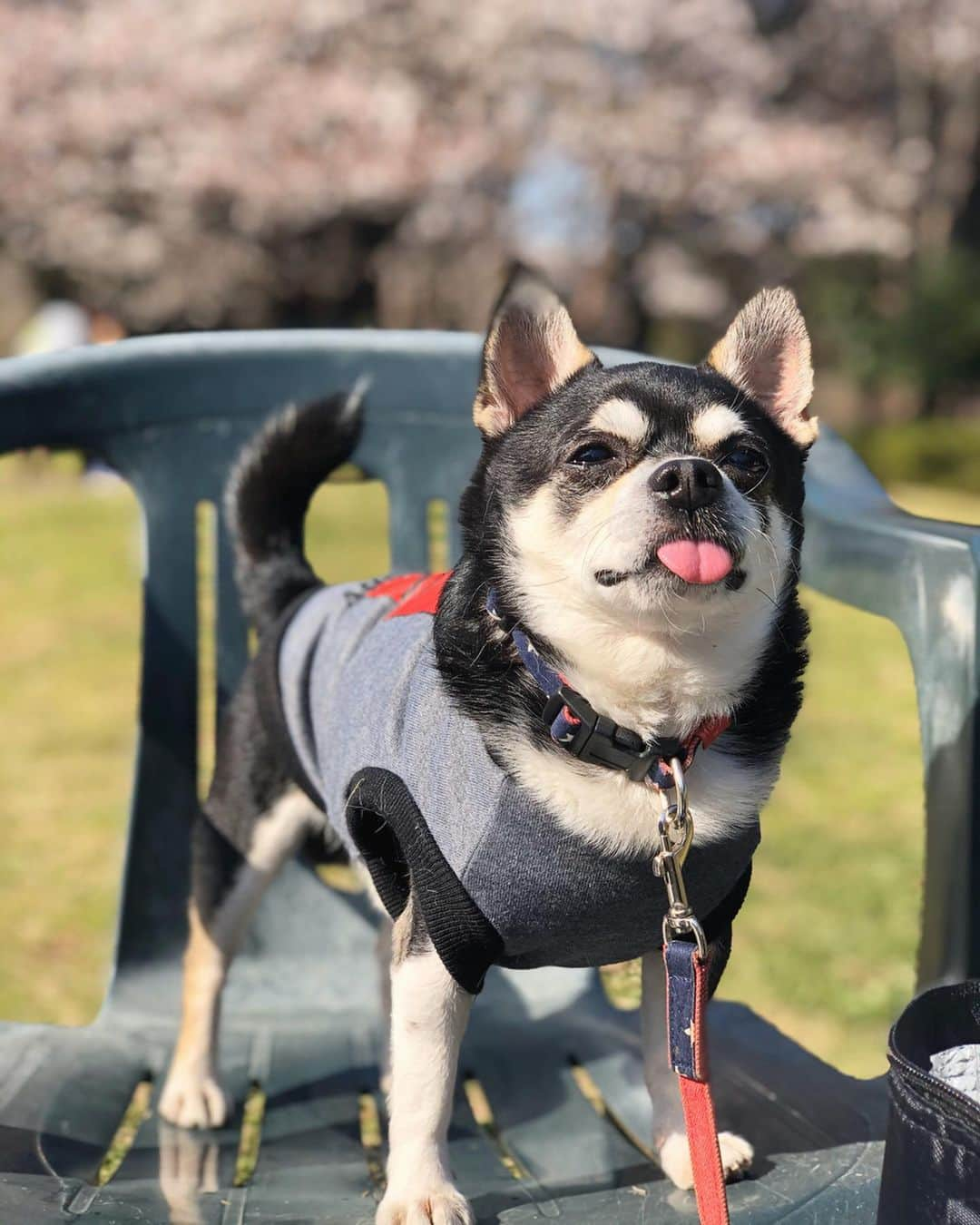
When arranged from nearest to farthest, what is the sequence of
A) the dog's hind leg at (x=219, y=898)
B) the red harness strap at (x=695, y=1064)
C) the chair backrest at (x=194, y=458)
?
the red harness strap at (x=695, y=1064), the dog's hind leg at (x=219, y=898), the chair backrest at (x=194, y=458)

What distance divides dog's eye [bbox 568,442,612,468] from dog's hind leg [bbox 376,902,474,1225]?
0.53m

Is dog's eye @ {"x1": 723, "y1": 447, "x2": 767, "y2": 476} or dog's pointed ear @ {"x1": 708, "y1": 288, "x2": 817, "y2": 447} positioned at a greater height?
dog's pointed ear @ {"x1": 708, "y1": 288, "x2": 817, "y2": 447}

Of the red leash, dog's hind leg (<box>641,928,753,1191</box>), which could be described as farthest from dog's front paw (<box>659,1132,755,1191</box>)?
the red leash

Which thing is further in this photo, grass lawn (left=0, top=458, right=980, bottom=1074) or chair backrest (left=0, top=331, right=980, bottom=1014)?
grass lawn (left=0, top=458, right=980, bottom=1074)

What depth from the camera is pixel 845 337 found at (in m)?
12.9

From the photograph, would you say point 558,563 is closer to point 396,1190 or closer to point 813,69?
point 396,1190

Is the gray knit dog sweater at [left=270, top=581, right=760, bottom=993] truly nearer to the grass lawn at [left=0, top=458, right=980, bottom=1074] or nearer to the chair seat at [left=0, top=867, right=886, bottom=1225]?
the chair seat at [left=0, top=867, right=886, bottom=1225]

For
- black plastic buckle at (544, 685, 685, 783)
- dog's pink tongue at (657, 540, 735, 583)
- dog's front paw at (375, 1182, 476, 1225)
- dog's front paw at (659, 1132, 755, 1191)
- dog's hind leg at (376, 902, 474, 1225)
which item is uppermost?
dog's pink tongue at (657, 540, 735, 583)

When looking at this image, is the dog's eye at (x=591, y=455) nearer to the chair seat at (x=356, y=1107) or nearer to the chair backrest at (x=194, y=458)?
the chair backrest at (x=194, y=458)

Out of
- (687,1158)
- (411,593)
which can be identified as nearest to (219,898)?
(411,593)

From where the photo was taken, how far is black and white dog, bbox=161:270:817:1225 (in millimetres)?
1417

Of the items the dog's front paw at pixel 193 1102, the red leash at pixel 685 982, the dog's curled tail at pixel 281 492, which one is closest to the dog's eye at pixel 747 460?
the red leash at pixel 685 982

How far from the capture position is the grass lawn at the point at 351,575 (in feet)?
9.37

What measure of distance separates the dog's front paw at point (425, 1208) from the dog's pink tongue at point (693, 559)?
70cm
